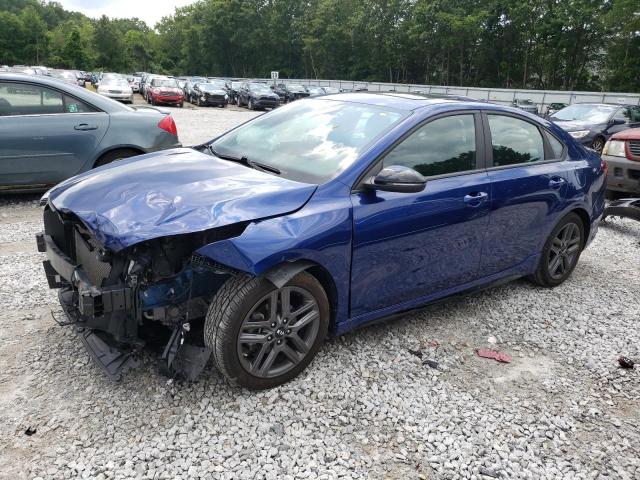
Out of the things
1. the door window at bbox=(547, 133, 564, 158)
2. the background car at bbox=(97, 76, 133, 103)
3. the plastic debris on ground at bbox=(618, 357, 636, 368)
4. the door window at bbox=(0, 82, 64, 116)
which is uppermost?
the background car at bbox=(97, 76, 133, 103)


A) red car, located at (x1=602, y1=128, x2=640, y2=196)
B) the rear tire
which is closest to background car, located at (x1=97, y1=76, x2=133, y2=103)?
the rear tire

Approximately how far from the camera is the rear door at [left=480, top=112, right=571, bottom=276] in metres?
3.87

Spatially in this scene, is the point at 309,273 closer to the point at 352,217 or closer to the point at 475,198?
the point at 352,217

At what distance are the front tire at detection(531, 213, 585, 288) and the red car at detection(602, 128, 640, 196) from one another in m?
3.56

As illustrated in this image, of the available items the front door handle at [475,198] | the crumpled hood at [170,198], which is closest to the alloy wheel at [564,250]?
the front door handle at [475,198]

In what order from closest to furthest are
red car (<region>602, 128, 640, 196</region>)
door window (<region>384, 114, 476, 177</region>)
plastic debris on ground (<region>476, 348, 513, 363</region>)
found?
1. door window (<region>384, 114, 476, 177</region>)
2. plastic debris on ground (<region>476, 348, 513, 363</region>)
3. red car (<region>602, 128, 640, 196</region>)

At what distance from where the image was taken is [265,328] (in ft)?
9.34

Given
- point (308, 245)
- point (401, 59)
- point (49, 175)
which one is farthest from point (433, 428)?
point (401, 59)

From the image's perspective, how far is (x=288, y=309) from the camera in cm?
289

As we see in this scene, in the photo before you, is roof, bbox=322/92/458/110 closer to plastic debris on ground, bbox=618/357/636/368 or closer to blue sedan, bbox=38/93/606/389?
blue sedan, bbox=38/93/606/389

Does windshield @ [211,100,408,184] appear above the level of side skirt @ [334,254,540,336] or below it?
above

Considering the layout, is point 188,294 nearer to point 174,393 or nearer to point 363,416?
point 174,393

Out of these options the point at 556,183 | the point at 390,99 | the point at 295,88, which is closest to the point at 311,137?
the point at 390,99

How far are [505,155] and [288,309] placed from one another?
2194mm
